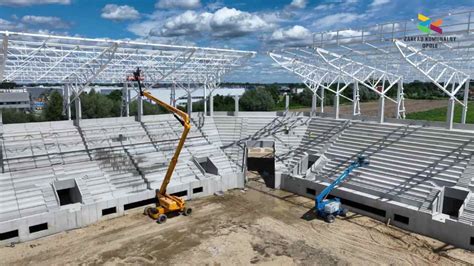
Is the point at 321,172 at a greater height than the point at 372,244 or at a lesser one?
greater

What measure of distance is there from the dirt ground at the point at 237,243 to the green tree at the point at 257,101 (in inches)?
1631

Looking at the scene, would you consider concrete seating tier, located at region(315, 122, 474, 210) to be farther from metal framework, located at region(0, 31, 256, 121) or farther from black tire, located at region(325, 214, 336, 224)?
metal framework, located at region(0, 31, 256, 121)

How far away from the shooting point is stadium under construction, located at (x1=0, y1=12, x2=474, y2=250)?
17547mm

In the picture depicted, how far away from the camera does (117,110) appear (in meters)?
47.1

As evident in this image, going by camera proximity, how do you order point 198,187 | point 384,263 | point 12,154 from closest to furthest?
point 384,263 → point 12,154 → point 198,187

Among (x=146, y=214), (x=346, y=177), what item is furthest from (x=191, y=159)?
(x=346, y=177)

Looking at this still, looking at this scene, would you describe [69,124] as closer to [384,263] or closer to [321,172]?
[321,172]

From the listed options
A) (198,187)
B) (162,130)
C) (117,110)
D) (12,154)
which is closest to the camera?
(12,154)

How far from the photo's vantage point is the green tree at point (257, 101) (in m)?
60.4

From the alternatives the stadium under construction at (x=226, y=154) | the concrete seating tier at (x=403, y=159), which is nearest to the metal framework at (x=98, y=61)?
the stadium under construction at (x=226, y=154)

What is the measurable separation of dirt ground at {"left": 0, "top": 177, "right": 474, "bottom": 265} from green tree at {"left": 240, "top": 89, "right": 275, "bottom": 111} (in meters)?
41.4

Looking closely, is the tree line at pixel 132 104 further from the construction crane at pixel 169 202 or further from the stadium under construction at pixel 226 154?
the construction crane at pixel 169 202

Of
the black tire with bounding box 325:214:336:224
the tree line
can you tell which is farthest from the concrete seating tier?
the tree line

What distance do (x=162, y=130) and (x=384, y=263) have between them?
19.2 m
